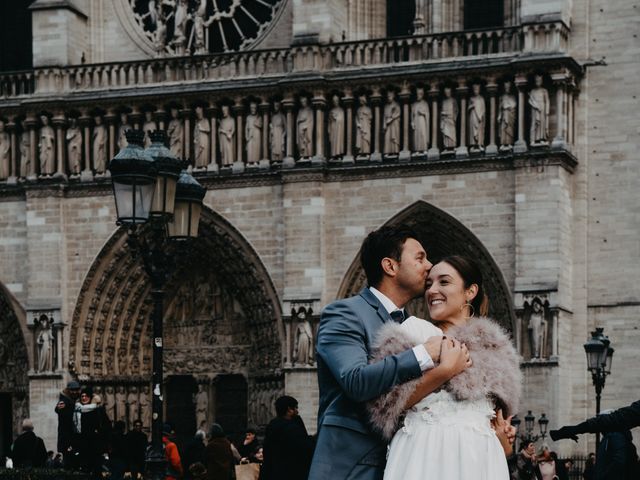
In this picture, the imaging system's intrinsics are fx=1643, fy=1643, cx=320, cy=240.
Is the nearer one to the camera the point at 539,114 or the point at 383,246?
the point at 383,246

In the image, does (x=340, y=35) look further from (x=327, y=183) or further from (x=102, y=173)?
(x=102, y=173)

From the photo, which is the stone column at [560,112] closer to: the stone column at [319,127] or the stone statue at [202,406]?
the stone column at [319,127]

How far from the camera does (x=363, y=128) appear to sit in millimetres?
31250

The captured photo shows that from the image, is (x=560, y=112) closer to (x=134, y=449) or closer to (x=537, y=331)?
(x=537, y=331)

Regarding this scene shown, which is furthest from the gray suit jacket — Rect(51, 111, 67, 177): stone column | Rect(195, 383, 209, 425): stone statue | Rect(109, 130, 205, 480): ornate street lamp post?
Rect(51, 111, 67, 177): stone column

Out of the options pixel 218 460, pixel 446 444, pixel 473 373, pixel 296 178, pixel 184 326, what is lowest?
pixel 218 460

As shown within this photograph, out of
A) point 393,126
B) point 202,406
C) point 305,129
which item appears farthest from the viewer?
point 202,406

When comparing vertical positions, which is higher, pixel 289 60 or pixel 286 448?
pixel 289 60

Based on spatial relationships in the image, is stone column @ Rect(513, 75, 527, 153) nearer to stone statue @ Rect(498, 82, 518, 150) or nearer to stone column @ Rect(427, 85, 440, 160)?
stone statue @ Rect(498, 82, 518, 150)

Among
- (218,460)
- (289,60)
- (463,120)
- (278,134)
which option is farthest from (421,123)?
(218,460)

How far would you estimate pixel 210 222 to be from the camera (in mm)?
32531

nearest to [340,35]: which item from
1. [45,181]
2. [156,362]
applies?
[45,181]

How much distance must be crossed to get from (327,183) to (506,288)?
4159mm

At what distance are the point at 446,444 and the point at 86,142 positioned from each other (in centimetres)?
2755
